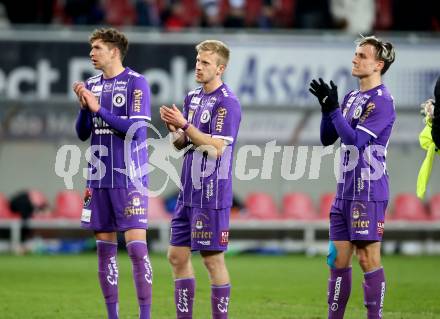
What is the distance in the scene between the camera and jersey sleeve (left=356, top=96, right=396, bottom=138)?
325 inches

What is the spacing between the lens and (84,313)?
10.1 m

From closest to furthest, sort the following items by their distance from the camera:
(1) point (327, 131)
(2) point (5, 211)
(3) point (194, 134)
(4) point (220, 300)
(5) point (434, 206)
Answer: (3) point (194, 134) < (4) point (220, 300) < (1) point (327, 131) < (2) point (5, 211) < (5) point (434, 206)

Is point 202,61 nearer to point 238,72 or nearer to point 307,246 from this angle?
point 238,72

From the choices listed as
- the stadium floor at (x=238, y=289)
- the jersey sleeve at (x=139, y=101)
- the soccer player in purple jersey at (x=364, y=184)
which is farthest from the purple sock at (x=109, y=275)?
the soccer player in purple jersey at (x=364, y=184)

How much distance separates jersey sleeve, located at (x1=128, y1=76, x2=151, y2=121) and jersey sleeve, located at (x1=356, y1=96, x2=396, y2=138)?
1744 mm

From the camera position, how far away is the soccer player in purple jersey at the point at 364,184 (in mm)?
8328

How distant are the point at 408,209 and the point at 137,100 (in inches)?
499

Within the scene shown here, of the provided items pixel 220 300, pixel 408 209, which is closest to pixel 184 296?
pixel 220 300

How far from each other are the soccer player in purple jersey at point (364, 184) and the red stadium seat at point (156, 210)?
10.9m

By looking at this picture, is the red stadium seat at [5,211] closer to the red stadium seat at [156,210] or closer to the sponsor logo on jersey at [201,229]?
the red stadium seat at [156,210]

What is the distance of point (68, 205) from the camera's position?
19.6 m

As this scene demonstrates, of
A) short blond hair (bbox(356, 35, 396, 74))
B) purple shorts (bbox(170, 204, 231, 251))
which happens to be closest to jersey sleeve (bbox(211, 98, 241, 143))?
purple shorts (bbox(170, 204, 231, 251))

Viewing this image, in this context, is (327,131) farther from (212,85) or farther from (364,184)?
(212,85)

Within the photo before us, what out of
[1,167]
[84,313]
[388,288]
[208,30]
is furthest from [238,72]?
[84,313]
